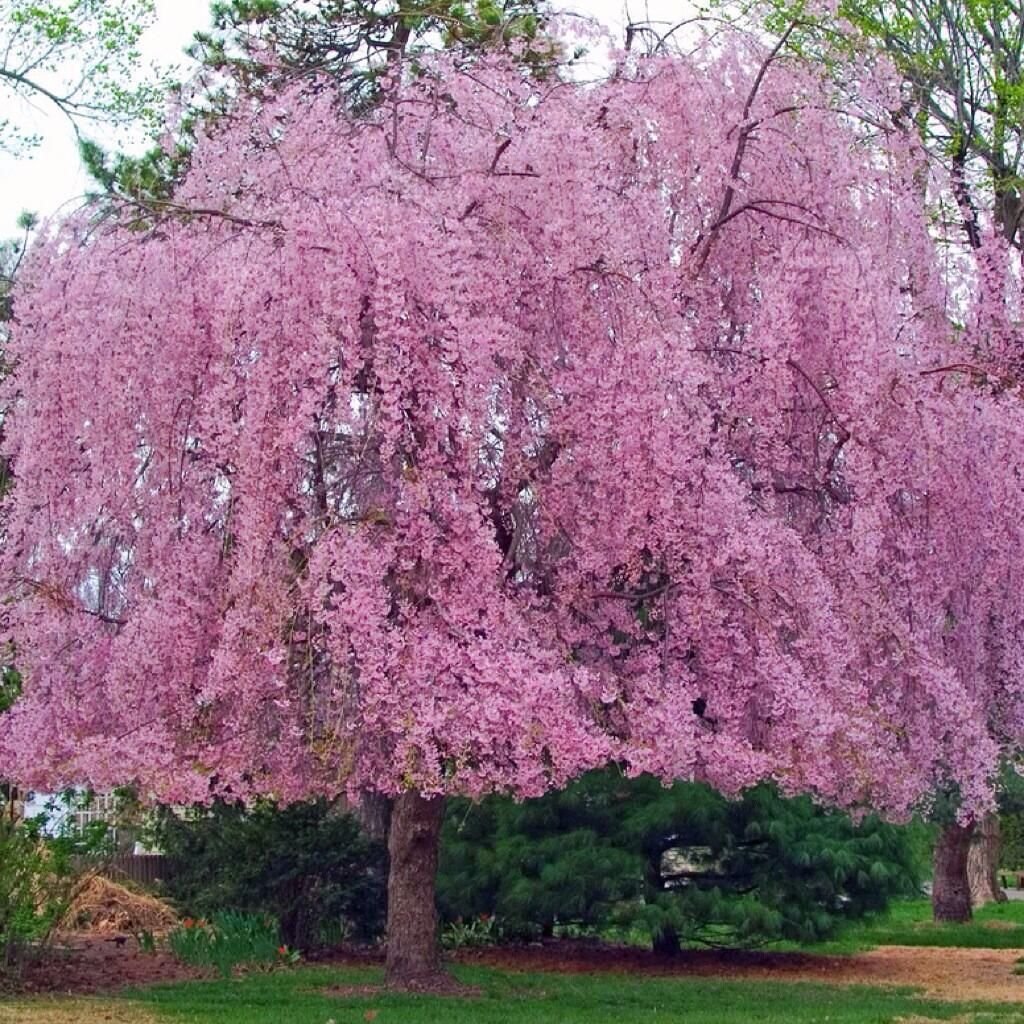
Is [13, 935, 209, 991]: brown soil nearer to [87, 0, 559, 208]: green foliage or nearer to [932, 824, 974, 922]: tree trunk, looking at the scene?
[87, 0, 559, 208]: green foliage

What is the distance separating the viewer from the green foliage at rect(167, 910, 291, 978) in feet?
39.8

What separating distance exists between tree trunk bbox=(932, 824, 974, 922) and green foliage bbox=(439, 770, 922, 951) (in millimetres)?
7563

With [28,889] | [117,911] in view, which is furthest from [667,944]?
[28,889]

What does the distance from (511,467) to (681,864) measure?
494 cm

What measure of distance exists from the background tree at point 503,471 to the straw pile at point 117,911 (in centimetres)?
374

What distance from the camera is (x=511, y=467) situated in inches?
374

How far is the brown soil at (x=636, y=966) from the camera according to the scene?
11.4 meters

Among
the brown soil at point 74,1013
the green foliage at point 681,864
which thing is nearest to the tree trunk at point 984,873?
the green foliage at point 681,864

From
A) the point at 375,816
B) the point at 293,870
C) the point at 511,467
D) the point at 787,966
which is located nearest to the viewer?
the point at 511,467

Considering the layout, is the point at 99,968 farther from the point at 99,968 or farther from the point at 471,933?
the point at 471,933

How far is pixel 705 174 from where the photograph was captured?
1066 centimetres

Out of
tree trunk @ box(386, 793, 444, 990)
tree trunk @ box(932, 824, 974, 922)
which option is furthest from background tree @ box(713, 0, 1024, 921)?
tree trunk @ box(386, 793, 444, 990)

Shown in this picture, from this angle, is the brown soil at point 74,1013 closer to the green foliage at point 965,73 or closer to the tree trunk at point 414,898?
the tree trunk at point 414,898

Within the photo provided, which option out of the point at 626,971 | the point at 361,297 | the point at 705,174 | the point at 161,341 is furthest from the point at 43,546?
the point at 626,971
